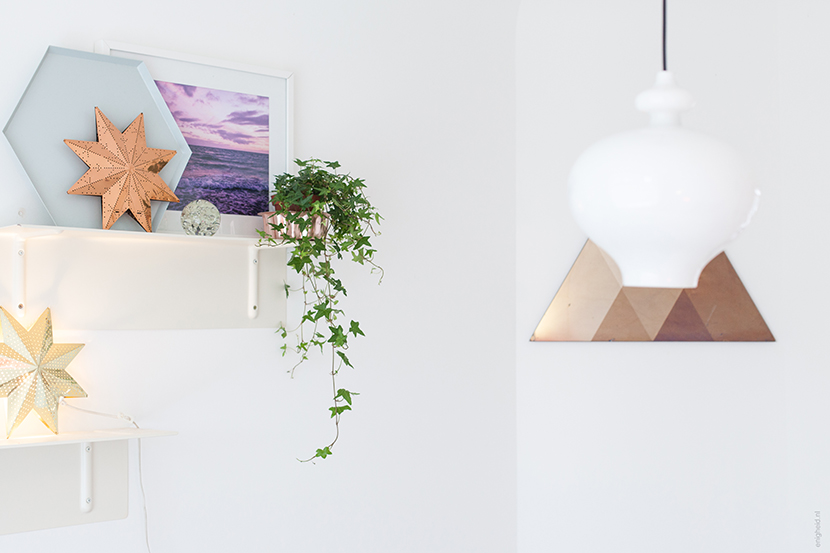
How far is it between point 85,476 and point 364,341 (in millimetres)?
687

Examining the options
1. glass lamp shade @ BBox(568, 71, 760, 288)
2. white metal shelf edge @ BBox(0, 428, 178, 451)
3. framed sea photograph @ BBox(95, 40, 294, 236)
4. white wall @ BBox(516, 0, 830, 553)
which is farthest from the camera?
white wall @ BBox(516, 0, 830, 553)

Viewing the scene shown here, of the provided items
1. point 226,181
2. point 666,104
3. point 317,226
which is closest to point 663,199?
point 666,104

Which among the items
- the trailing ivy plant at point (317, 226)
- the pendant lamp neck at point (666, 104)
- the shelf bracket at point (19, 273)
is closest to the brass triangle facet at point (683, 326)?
the trailing ivy plant at point (317, 226)

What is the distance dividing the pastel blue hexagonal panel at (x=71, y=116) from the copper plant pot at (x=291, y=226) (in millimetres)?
220

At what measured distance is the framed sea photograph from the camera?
4.64 ft

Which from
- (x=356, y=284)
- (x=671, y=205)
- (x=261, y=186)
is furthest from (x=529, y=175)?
(x=671, y=205)

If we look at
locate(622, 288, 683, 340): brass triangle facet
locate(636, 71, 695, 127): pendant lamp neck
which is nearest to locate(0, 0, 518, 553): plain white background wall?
locate(622, 288, 683, 340): brass triangle facet

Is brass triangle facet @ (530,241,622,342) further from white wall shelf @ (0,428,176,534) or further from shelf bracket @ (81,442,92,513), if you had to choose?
shelf bracket @ (81,442,92,513)

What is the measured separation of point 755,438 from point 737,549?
1.13ft

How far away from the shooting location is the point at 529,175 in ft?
6.50

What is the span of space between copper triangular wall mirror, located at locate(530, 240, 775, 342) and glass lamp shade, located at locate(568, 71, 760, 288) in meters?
1.31

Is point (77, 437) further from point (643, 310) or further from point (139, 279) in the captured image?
point (643, 310)

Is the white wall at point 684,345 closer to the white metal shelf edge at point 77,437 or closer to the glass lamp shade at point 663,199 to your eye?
the white metal shelf edge at point 77,437

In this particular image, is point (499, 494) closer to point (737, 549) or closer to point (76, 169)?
point (737, 549)
